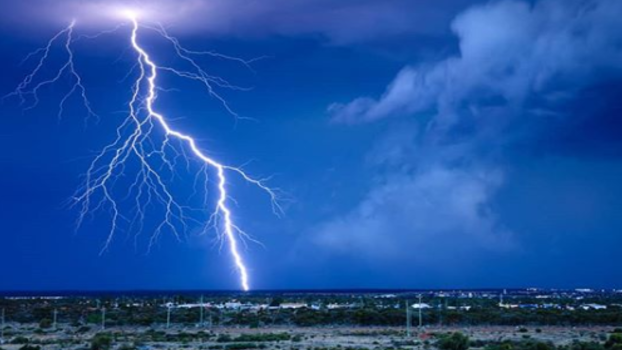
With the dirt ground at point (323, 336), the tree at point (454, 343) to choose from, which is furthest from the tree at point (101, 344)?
the tree at point (454, 343)

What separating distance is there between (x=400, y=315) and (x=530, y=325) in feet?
33.6

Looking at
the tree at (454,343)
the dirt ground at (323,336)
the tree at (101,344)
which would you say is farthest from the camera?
the dirt ground at (323,336)

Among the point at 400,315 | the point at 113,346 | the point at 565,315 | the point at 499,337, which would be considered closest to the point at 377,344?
the point at 499,337

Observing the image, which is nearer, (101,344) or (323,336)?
(101,344)

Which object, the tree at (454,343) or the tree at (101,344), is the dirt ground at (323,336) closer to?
the tree at (101,344)

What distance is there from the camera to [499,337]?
146 feet

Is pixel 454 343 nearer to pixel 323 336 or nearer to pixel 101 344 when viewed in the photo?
pixel 323 336

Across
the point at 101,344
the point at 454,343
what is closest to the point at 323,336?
the point at 454,343

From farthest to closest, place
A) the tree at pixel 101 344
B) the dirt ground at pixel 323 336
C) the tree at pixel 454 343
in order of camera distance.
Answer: the dirt ground at pixel 323 336, the tree at pixel 101 344, the tree at pixel 454 343

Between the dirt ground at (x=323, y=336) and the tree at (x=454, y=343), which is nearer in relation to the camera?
the tree at (x=454, y=343)

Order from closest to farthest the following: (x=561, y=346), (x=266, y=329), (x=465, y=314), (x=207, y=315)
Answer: (x=561, y=346) < (x=266, y=329) < (x=465, y=314) < (x=207, y=315)

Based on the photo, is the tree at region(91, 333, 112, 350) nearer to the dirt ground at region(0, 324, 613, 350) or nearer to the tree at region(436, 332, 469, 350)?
the dirt ground at region(0, 324, 613, 350)

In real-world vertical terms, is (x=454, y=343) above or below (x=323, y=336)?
below

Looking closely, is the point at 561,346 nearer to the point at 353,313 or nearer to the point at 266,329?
the point at 266,329
